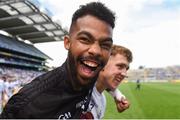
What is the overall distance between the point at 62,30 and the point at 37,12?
893 centimetres

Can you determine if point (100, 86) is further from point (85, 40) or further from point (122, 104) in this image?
point (85, 40)

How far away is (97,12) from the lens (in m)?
1.88

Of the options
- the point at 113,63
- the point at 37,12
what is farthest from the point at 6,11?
the point at 113,63

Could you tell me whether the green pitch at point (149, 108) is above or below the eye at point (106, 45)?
below

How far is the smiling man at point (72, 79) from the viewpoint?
5.52ft

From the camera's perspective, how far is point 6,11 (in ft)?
115

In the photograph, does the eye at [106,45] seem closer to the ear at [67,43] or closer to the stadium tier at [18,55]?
the ear at [67,43]

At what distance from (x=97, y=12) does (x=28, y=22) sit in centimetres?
3901

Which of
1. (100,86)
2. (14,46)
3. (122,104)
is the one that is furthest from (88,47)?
(14,46)

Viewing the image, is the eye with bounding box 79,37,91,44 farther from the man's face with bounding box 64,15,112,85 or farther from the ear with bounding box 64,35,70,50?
the ear with bounding box 64,35,70,50

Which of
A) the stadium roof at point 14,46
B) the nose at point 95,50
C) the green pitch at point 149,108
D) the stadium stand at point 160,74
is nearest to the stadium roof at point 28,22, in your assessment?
the stadium roof at point 14,46

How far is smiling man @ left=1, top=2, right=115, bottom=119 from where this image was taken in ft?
5.52

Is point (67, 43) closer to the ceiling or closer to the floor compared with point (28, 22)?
closer to the floor

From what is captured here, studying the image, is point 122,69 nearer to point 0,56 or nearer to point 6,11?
point 6,11
